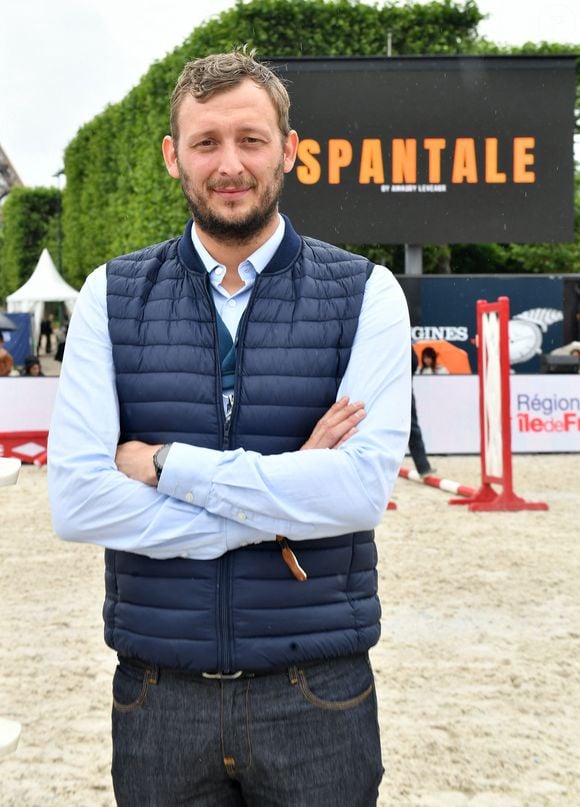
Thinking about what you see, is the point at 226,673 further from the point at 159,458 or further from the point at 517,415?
the point at 517,415

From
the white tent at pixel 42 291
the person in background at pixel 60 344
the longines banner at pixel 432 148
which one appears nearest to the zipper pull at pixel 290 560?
the person in background at pixel 60 344

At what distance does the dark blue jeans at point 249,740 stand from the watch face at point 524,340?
14.9 m

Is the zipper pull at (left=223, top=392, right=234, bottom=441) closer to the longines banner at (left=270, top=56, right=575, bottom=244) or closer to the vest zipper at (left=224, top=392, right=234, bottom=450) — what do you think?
the vest zipper at (left=224, top=392, right=234, bottom=450)

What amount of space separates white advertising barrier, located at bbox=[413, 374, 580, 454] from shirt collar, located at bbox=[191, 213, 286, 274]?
1241 cm

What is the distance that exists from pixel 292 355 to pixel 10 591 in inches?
221

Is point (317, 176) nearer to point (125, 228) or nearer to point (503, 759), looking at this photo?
point (503, 759)

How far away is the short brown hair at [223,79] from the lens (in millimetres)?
2162

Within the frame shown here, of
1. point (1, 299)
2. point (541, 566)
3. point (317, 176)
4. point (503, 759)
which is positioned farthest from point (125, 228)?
point (1, 299)

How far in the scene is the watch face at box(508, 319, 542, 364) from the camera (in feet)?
55.2

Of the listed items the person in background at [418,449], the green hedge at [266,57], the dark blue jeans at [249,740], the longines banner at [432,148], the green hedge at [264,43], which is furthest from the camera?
the green hedge at [266,57]

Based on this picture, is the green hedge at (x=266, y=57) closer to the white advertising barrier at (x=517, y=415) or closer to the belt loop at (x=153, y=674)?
the white advertising barrier at (x=517, y=415)

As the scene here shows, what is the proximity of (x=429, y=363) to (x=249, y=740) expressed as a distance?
549 inches

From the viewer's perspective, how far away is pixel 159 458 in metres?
2.18

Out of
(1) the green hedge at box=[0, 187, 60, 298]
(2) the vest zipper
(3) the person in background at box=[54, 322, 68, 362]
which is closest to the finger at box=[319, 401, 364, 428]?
(2) the vest zipper
